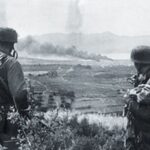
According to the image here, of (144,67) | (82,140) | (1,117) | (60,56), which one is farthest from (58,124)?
(60,56)

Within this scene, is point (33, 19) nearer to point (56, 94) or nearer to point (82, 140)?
point (56, 94)

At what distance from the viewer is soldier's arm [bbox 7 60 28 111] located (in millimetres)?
4691

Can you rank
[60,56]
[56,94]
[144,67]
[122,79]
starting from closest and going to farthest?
1. [144,67]
2. [56,94]
3. [122,79]
4. [60,56]

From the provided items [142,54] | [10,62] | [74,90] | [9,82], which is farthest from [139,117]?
[74,90]

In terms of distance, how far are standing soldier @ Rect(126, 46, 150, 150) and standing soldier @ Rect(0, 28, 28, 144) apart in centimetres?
125

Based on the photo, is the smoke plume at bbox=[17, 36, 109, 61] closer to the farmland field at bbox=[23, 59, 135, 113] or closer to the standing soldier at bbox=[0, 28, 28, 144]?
the farmland field at bbox=[23, 59, 135, 113]

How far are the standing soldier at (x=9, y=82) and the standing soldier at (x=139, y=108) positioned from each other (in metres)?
1.25

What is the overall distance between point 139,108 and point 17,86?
57.3 inches

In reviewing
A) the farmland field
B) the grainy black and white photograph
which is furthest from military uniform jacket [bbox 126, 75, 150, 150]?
the farmland field

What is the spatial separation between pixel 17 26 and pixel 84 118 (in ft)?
28.7

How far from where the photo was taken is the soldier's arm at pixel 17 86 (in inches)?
185

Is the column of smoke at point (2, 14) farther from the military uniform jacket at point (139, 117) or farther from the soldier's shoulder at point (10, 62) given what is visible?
the military uniform jacket at point (139, 117)

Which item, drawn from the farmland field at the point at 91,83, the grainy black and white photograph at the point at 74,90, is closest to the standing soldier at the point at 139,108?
the grainy black and white photograph at the point at 74,90

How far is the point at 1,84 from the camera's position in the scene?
4820mm
